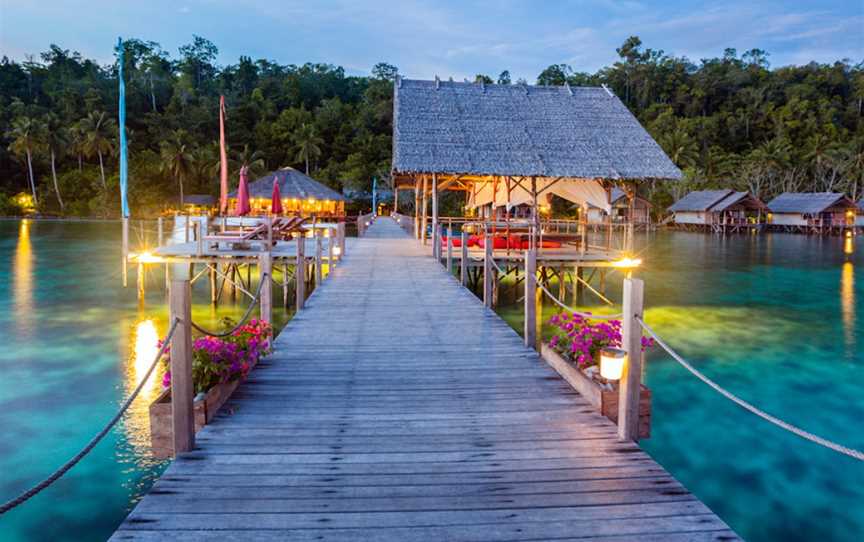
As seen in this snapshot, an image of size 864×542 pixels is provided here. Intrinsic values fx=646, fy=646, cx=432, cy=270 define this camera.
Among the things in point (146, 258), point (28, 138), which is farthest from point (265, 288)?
point (28, 138)

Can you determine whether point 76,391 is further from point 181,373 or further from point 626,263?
point 626,263

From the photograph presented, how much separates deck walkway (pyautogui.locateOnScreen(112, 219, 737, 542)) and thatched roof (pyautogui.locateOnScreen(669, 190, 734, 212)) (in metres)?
52.9

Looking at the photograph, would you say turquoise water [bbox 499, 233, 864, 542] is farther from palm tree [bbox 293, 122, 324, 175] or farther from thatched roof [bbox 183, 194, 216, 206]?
thatched roof [bbox 183, 194, 216, 206]

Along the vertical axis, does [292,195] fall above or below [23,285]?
above

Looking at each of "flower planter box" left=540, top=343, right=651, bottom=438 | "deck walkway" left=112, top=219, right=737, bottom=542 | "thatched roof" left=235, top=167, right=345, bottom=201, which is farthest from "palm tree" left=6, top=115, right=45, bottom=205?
"flower planter box" left=540, top=343, right=651, bottom=438

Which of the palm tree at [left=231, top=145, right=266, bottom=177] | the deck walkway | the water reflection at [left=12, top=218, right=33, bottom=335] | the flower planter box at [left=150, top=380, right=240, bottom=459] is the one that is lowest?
the water reflection at [left=12, top=218, right=33, bottom=335]

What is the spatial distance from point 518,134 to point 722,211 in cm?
4177

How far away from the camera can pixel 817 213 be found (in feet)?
172

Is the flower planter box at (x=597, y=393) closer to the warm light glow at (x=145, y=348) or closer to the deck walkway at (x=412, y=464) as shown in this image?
the deck walkway at (x=412, y=464)

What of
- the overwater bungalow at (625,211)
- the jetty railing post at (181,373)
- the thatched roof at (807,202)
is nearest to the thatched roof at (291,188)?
the overwater bungalow at (625,211)

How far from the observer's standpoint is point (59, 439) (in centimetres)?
777

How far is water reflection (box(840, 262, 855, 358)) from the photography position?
13914 millimetres

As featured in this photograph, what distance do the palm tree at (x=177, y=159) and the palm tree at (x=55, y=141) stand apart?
9506 mm

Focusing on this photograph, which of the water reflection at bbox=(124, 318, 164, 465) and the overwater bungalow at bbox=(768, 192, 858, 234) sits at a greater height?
the overwater bungalow at bbox=(768, 192, 858, 234)
